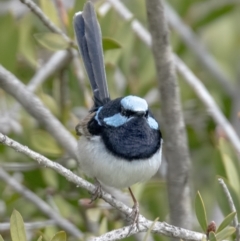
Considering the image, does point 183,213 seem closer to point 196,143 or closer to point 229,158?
point 229,158

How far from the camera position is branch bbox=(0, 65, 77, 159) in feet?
9.16

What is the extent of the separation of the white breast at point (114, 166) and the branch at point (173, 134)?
34 cm

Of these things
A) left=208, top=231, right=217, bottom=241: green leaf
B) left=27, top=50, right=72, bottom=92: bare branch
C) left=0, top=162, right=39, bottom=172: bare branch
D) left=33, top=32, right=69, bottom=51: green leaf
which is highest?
left=33, top=32, right=69, bottom=51: green leaf

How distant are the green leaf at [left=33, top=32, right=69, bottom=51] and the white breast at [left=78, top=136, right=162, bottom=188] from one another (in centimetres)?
46

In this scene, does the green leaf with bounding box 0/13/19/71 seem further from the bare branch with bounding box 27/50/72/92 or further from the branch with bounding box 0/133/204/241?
the branch with bounding box 0/133/204/241

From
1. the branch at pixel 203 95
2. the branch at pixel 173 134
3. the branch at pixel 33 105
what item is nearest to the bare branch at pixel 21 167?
the branch at pixel 33 105

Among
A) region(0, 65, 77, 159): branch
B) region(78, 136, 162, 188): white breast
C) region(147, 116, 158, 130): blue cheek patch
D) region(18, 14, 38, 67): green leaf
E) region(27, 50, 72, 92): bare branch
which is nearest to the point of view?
region(78, 136, 162, 188): white breast

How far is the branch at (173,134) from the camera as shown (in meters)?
2.87

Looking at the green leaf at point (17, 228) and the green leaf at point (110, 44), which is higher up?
the green leaf at point (110, 44)

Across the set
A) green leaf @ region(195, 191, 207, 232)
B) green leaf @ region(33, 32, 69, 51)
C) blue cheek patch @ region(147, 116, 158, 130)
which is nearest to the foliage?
green leaf @ region(33, 32, 69, 51)

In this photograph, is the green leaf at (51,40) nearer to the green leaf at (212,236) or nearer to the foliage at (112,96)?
the foliage at (112,96)

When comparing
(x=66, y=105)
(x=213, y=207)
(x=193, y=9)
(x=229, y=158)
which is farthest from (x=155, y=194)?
(x=193, y=9)

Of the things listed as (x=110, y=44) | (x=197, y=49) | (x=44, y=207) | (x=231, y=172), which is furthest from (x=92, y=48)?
(x=197, y=49)

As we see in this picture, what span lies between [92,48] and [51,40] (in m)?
0.22
